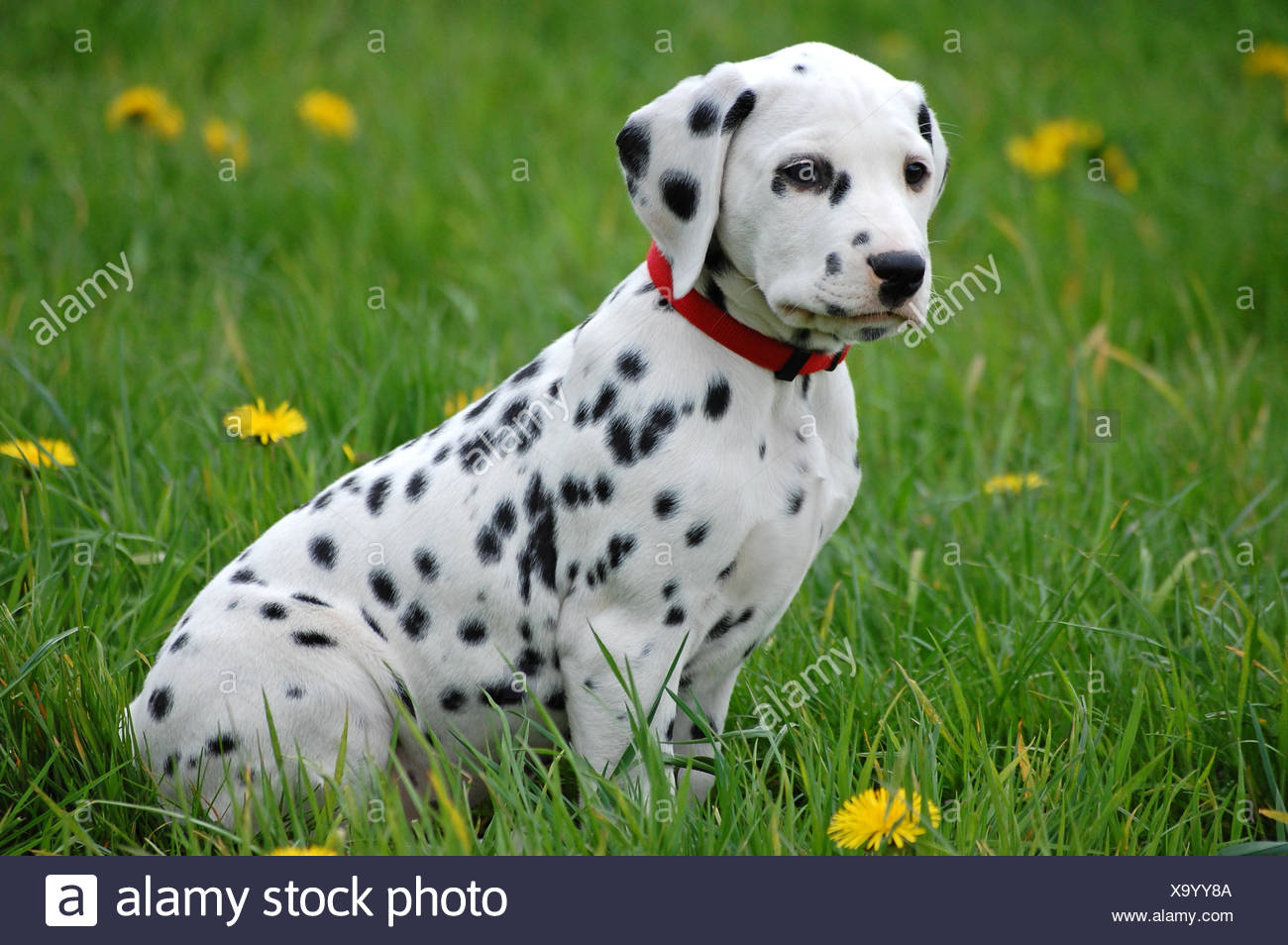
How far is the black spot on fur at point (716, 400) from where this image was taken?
309cm

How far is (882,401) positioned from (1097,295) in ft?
6.25

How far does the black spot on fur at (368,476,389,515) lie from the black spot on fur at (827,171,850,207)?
1430 mm

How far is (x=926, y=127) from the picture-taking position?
10.6ft

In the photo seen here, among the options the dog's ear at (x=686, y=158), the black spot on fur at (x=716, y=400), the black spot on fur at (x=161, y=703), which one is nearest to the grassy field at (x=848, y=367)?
the black spot on fur at (x=161, y=703)

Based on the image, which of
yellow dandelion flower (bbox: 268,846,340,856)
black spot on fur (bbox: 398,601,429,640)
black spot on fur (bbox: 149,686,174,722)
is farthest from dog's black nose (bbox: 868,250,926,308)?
black spot on fur (bbox: 149,686,174,722)

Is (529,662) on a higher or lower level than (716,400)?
lower

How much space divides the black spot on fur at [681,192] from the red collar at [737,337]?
0.53ft

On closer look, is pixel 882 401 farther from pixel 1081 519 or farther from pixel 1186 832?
pixel 1186 832

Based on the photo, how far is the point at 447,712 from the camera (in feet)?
11.0

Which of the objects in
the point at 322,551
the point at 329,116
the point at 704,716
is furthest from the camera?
the point at 329,116

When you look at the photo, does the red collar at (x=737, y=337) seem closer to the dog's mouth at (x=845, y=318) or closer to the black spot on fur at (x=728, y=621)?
the dog's mouth at (x=845, y=318)

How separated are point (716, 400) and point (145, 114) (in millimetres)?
5424

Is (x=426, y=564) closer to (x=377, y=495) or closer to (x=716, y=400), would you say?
(x=377, y=495)

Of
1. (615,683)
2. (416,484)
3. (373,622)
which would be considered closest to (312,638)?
(373,622)
